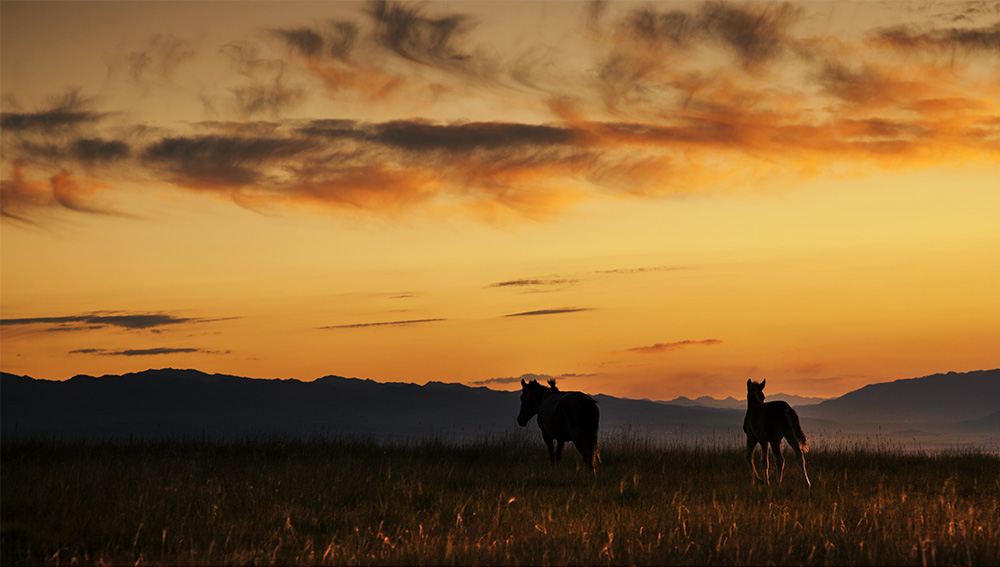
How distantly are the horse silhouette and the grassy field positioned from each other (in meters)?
0.53

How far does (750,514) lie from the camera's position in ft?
37.4

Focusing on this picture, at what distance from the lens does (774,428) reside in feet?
48.0

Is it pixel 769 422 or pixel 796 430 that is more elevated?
pixel 769 422

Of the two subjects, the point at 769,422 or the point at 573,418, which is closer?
the point at 769,422

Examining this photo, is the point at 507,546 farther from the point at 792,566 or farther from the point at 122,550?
the point at 122,550

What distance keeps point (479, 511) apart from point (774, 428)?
19.1 feet

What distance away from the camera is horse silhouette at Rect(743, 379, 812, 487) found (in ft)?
46.7

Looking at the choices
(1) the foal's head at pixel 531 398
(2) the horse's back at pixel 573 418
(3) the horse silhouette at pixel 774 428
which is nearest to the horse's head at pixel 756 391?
(3) the horse silhouette at pixel 774 428

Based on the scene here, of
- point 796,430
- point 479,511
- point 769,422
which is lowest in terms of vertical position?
point 479,511

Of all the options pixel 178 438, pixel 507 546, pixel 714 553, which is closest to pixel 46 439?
pixel 178 438

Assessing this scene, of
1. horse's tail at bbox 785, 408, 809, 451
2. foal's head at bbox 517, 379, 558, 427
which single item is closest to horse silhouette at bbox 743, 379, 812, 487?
horse's tail at bbox 785, 408, 809, 451

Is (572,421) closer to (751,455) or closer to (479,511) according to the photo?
(751,455)

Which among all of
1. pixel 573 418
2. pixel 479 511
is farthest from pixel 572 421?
pixel 479 511

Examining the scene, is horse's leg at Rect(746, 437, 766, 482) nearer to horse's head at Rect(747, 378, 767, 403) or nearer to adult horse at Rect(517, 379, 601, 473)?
horse's head at Rect(747, 378, 767, 403)
